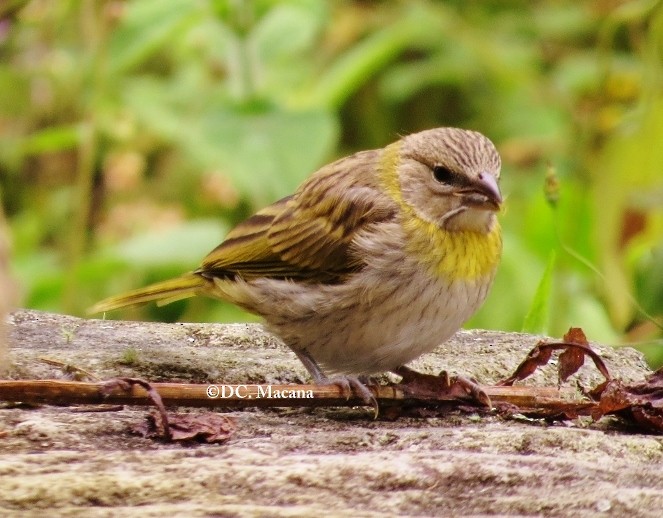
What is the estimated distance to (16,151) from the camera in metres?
5.85

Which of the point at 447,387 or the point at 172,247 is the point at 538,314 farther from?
the point at 172,247

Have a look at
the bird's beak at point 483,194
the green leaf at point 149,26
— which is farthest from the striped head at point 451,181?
the green leaf at point 149,26

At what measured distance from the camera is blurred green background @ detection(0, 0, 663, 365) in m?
4.44

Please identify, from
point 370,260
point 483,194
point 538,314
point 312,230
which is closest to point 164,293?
point 312,230

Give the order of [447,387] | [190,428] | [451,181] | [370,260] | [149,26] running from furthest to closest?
[149,26] → [451,181] → [370,260] → [447,387] → [190,428]

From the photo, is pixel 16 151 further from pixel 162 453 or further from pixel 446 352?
pixel 162 453

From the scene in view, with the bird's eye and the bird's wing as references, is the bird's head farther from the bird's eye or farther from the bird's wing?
the bird's wing

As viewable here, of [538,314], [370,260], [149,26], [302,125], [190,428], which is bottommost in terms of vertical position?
[190,428]

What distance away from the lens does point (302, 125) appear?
4734 mm

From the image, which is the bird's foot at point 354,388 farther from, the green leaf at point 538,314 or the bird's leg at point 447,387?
the green leaf at point 538,314

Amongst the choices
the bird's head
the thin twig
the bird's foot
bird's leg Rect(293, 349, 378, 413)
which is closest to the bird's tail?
bird's leg Rect(293, 349, 378, 413)

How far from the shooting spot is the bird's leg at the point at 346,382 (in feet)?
9.74

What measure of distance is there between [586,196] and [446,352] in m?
1.80

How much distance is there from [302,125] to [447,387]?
79.3 inches
